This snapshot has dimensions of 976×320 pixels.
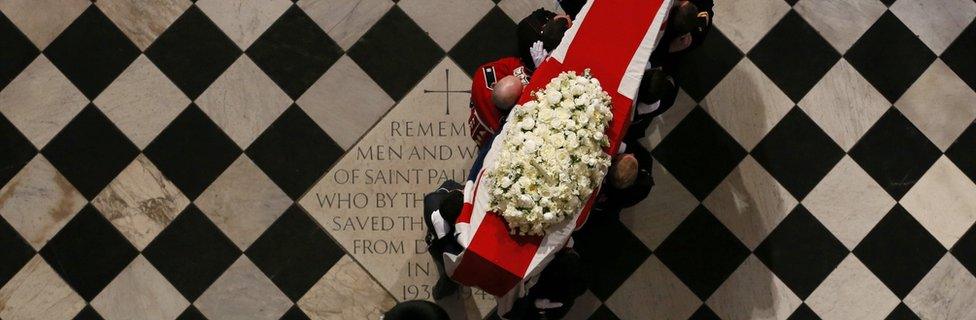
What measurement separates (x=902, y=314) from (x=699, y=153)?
1.52 m

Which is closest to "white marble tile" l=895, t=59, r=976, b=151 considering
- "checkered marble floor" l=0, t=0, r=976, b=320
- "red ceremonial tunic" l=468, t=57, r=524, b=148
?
"checkered marble floor" l=0, t=0, r=976, b=320

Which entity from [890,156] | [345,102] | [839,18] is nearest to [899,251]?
[890,156]

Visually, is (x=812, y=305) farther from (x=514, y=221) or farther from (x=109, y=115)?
(x=109, y=115)

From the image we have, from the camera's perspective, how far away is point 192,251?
14.9 ft

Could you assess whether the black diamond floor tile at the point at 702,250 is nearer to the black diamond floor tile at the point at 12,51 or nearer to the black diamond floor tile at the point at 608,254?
the black diamond floor tile at the point at 608,254

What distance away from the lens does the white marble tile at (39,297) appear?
454 cm

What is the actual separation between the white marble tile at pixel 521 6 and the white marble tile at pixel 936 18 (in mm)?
2057

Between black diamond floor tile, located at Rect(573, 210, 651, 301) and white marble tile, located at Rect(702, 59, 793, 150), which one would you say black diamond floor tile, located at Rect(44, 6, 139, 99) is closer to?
black diamond floor tile, located at Rect(573, 210, 651, 301)

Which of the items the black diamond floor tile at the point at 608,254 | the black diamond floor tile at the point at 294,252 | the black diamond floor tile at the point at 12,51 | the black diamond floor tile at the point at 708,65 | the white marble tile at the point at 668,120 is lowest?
the black diamond floor tile at the point at 608,254

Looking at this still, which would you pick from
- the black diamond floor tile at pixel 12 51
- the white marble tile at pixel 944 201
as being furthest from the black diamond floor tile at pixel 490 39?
the white marble tile at pixel 944 201

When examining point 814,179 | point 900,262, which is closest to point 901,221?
point 900,262

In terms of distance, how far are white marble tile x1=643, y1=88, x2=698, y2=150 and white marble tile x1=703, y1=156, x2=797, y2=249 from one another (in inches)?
17.4

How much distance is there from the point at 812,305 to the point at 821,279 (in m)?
0.16

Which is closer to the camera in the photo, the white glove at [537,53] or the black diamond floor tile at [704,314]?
the white glove at [537,53]
